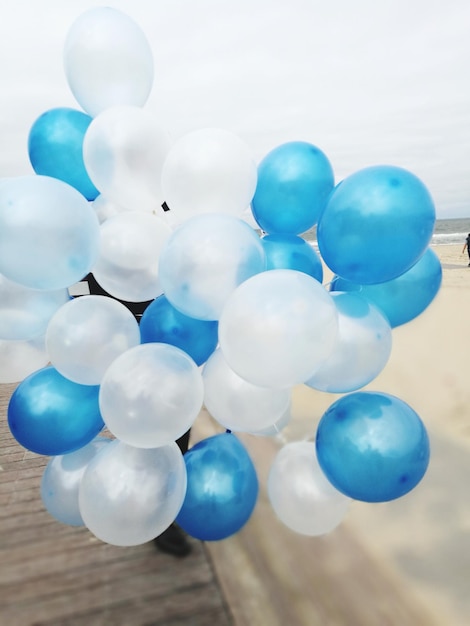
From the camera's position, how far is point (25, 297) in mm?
1485

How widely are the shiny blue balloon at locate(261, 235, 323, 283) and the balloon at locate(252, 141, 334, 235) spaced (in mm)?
76

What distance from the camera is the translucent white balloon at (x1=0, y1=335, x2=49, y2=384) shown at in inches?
64.6

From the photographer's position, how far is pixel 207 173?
4.48 ft

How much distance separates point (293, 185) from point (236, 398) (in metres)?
0.74

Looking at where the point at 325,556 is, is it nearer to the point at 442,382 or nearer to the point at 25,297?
the point at 25,297

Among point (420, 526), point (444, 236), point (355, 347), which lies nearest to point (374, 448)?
point (355, 347)

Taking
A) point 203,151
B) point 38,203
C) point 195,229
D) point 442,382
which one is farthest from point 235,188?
point 442,382

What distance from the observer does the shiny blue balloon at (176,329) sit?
1.45 m

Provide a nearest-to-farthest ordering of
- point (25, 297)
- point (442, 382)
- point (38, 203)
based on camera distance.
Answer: point (38, 203) → point (25, 297) → point (442, 382)

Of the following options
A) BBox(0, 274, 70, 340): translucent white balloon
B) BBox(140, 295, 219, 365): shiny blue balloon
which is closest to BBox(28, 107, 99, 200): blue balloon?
BBox(0, 274, 70, 340): translucent white balloon

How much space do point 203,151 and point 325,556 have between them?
6.13ft

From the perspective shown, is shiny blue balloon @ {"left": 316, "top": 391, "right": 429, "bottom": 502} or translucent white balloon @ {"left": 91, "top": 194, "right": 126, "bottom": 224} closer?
shiny blue balloon @ {"left": 316, "top": 391, "right": 429, "bottom": 502}

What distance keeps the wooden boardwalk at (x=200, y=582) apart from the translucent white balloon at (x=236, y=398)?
883mm

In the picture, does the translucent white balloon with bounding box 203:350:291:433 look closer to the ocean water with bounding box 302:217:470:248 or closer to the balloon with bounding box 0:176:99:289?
the balloon with bounding box 0:176:99:289
